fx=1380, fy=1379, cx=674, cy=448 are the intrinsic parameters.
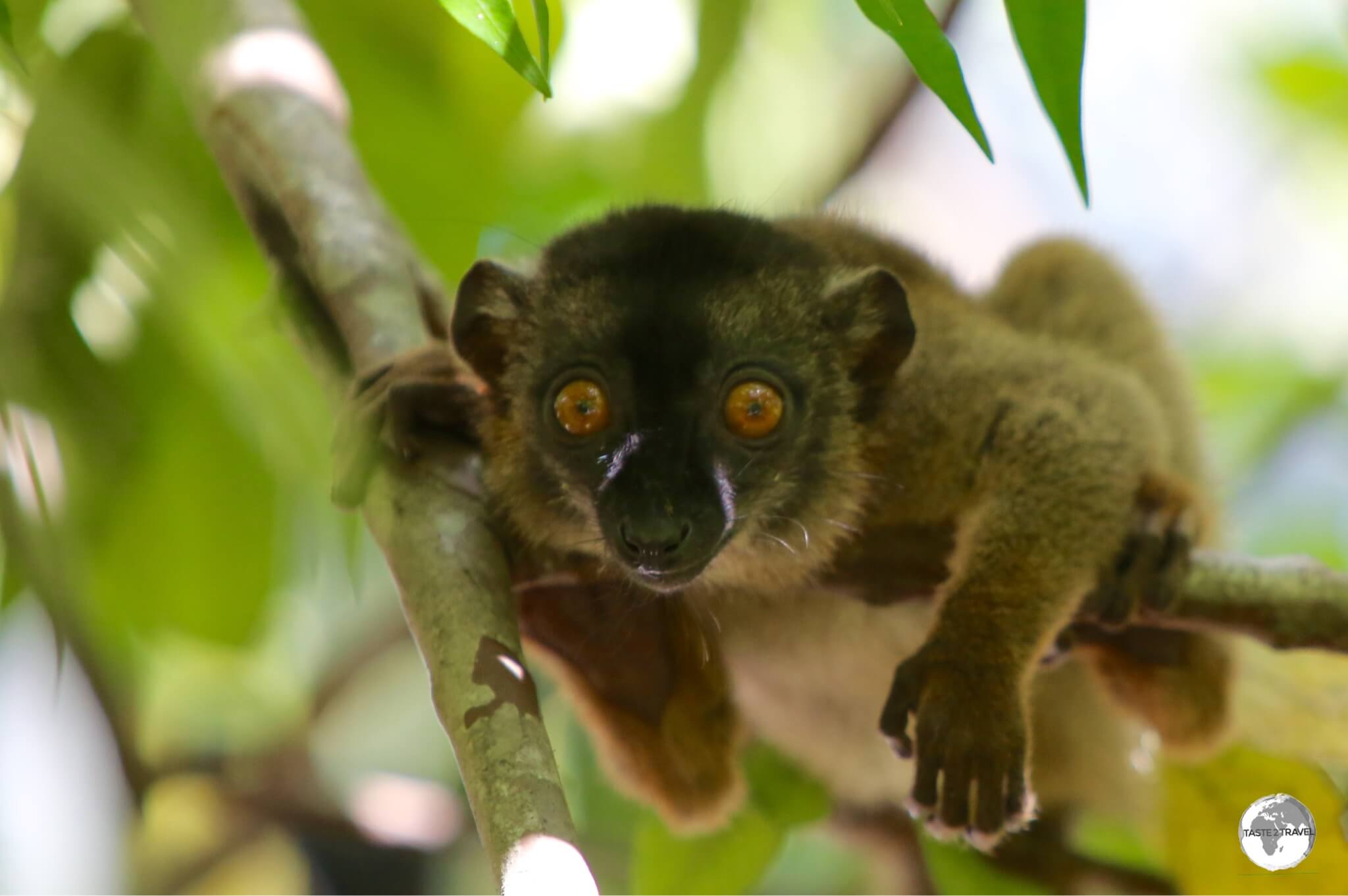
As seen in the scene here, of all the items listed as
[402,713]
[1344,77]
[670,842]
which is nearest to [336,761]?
[402,713]

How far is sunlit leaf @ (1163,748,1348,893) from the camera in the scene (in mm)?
3553

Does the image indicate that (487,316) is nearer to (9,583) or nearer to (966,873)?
(9,583)

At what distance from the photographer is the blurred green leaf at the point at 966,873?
4.02 meters

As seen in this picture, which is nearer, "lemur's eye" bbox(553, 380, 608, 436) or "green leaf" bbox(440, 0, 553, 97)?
"green leaf" bbox(440, 0, 553, 97)

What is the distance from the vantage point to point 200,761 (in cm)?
606

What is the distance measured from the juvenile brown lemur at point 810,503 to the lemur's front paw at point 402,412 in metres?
0.05

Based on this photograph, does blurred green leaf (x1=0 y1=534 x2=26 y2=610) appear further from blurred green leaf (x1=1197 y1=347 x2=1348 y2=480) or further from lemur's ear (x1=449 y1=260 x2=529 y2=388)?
blurred green leaf (x1=1197 y1=347 x2=1348 y2=480)

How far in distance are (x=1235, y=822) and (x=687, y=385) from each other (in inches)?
80.1

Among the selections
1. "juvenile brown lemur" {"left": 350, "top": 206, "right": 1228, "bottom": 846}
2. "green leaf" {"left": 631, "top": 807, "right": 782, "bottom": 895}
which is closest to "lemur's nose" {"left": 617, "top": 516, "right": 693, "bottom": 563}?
"juvenile brown lemur" {"left": 350, "top": 206, "right": 1228, "bottom": 846}

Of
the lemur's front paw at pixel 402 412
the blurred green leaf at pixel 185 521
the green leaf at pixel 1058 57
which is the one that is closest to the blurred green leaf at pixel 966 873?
the lemur's front paw at pixel 402 412

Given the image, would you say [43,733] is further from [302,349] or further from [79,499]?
[302,349]

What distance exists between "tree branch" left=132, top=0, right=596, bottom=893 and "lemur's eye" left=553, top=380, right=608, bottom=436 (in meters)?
0.29

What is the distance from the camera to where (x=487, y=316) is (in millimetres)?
3602

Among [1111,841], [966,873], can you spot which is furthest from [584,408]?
[1111,841]
